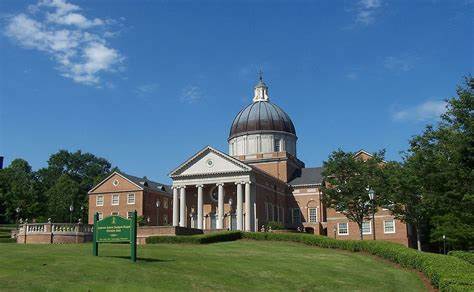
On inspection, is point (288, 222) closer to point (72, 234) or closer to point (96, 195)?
point (96, 195)

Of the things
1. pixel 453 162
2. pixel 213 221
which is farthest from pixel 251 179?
pixel 453 162

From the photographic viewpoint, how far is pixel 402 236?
227ft

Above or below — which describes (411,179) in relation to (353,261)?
above

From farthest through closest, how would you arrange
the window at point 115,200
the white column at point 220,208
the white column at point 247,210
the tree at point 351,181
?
the window at point 115,200
the white column at point 220,208
the white column at point 247,210
the tree at point 351,181

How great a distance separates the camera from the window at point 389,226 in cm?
7000

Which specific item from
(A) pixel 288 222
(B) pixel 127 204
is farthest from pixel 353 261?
(B) pixel 127 204

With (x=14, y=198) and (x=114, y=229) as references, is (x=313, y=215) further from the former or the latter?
(x=114, y=229)

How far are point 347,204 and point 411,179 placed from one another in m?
11.3

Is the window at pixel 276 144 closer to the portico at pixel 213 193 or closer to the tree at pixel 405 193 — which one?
the portico at pixel 213 193

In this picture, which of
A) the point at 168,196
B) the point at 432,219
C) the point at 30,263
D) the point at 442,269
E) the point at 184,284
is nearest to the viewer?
the point at 184,284

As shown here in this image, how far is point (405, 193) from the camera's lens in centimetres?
4900

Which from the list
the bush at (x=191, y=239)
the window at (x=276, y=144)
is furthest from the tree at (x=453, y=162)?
the window at (x=276, y=144)

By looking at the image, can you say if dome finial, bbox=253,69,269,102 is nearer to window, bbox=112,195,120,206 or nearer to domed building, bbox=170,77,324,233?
domed building, bbox=170,77,324,233

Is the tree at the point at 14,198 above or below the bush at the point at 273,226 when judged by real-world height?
above
